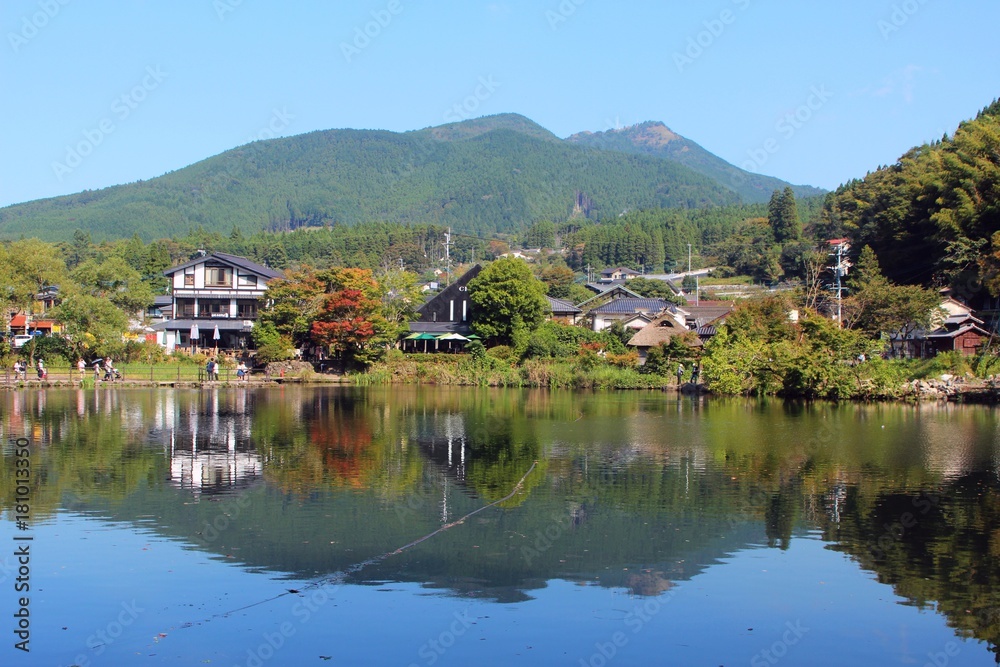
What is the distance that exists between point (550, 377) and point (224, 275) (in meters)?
21.7

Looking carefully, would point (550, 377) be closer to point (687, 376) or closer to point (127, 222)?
point (687, 376)

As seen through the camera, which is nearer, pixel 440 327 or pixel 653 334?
pixel 653 334

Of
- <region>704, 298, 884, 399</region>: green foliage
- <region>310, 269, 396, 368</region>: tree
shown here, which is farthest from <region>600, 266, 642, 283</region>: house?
<region>704, 298, 884, 399</region>: green foliage

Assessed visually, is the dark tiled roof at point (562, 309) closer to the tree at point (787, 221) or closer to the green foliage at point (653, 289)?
the green foliage at point (653, 289)

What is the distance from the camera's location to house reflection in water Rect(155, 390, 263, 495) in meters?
14.1

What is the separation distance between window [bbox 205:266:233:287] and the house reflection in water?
22.7 meters

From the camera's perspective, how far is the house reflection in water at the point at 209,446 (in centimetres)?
1410

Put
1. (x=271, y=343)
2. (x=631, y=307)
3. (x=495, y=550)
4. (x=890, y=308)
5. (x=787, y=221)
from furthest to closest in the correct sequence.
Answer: (x=787, y=221), (x=631, y=307), (x=271, y=343), (x=890, y=308), (x=495, y=550)

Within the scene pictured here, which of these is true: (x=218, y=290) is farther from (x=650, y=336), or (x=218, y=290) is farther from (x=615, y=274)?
(x=615, y=274)

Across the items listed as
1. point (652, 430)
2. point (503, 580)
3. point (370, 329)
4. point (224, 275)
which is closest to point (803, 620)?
point (503, 580)

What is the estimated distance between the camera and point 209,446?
17.9 meters

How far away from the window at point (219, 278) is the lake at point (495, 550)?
3020cm

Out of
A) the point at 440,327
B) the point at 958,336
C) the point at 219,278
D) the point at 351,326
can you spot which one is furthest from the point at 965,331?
the point at 219,278

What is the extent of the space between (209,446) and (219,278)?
33403mm
